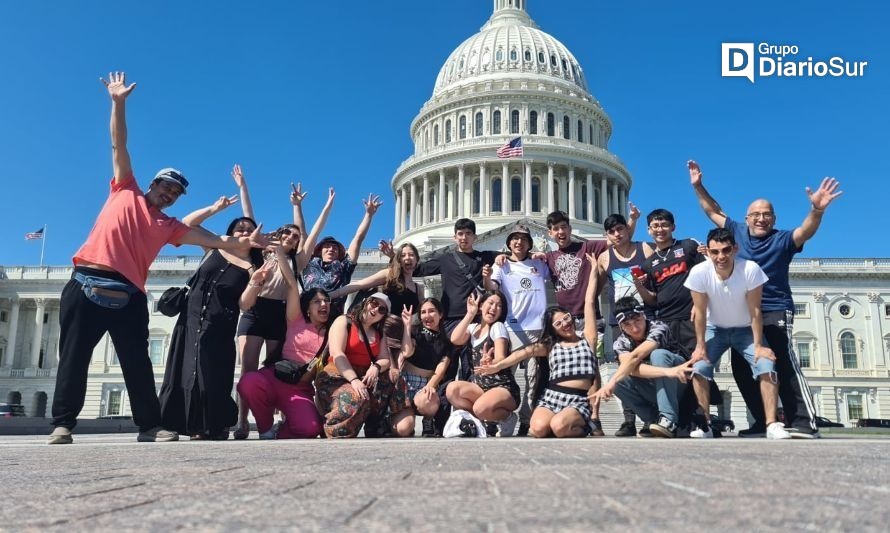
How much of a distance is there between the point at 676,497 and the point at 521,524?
53 cm

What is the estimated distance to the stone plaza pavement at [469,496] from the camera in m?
1.51

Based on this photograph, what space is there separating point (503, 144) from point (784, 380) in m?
53.6

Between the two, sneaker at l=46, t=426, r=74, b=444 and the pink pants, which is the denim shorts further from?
sneaker at l=46, t=426, r=74, b=444

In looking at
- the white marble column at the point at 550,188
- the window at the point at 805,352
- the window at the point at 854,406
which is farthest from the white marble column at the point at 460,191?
the window at the point at 854,406

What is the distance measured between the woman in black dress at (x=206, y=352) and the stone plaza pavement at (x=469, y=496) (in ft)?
13.2

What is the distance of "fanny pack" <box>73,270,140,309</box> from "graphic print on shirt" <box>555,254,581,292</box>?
5.22 meters

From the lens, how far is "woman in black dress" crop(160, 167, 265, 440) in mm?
7160

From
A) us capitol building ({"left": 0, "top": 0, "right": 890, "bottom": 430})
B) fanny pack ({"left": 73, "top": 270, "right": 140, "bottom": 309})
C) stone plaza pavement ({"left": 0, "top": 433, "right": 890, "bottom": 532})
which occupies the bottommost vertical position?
stone plaza pavement ({"left": 0, "top": 433, "right": 890, "bottom": 532})

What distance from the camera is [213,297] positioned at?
744 cm

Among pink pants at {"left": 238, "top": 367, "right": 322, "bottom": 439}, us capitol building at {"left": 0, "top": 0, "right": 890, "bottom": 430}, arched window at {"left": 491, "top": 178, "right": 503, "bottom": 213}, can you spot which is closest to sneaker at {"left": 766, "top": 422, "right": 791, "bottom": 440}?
pink pants at {"left": 238, "top": 367, "right": 322, "bottom": 439}

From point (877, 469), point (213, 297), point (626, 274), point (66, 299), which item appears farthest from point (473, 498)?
point (626, 274)

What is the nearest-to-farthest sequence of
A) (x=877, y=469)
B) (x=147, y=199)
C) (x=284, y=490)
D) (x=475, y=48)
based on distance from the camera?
(x=284, y=490) → (x=877, y=469) → (x=147, y=199) → (x=475, y=48)

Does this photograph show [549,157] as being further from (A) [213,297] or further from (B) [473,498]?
(B) [473,498]

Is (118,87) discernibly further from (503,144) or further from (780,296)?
(503,144)
